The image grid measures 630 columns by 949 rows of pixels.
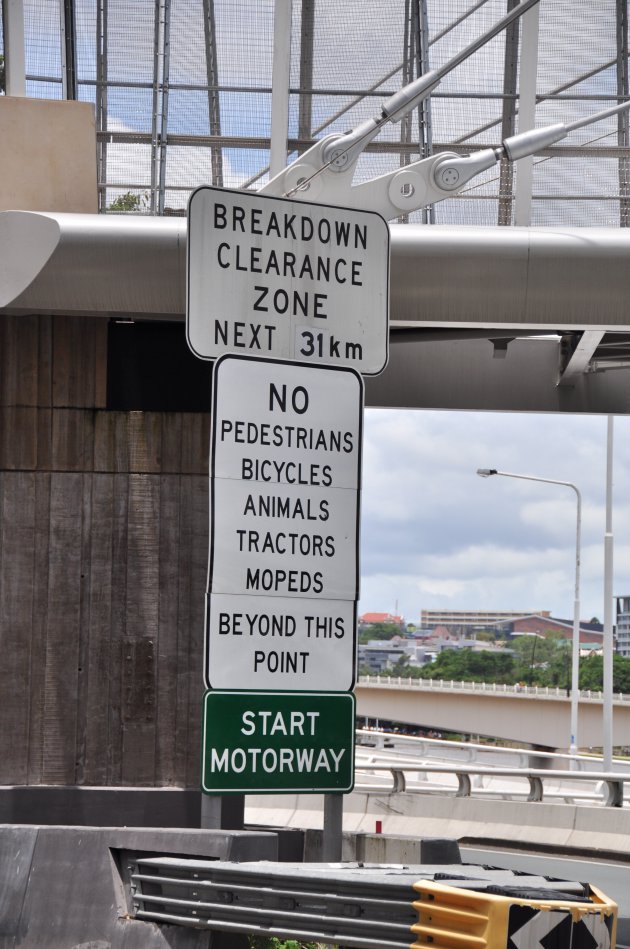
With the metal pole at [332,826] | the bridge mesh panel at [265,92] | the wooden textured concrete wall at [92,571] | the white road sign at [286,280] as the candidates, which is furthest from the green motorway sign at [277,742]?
the bridge mesh panel at [265,92]

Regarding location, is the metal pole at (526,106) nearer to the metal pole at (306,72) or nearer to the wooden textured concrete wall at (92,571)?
the metal pole at (306,72)

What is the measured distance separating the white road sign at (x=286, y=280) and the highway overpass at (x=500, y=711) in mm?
60237

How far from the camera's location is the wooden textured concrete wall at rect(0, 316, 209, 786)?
11547 millimetres

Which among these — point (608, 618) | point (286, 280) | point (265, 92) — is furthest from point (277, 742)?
point (608, 618)

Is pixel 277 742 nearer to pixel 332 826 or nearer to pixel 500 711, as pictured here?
pixel 332 826

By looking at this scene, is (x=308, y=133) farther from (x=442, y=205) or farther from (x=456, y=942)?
(x=456, y=942)

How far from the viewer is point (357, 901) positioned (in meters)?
5.92

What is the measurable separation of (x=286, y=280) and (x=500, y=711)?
2620 inches

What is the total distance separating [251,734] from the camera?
6.90 metres

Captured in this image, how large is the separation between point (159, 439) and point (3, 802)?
3465mm

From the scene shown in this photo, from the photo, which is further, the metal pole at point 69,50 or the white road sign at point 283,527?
the metal pole at point 69,50

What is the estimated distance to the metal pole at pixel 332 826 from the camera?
7008mm

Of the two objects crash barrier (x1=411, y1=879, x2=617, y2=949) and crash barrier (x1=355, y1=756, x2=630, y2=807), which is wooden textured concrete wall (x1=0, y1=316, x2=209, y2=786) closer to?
crash barrier (x1=411, y1=879, x2=617, y2=949)

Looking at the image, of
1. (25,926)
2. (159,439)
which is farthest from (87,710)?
(25,926)
